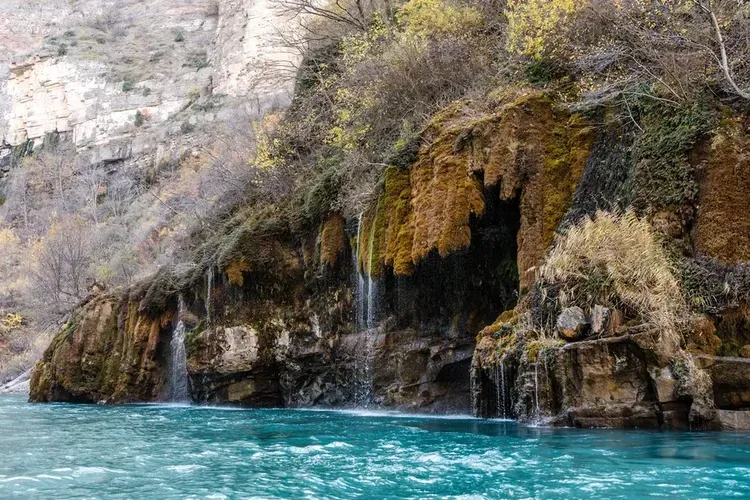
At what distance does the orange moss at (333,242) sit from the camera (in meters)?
17.2

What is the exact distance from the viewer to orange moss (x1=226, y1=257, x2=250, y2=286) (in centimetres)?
1884

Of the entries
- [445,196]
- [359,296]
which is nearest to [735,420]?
[445,196]

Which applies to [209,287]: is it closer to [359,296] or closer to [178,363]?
[178,363]

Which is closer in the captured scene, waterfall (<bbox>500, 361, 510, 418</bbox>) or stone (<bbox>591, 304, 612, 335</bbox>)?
stone (<bbox>591, 304, 612, 335</bbox>)

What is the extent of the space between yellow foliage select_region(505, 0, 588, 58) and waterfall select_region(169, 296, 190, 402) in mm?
12605

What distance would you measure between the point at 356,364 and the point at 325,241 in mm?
3183

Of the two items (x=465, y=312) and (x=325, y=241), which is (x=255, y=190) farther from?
(x=465, y=312)

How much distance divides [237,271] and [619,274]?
461 inches

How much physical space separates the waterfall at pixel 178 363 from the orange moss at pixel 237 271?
282 centimetres

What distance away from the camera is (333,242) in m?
17.2

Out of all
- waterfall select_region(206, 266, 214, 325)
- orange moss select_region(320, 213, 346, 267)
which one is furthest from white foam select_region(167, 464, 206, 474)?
waterfall select_region(206, 266, 214, 325)

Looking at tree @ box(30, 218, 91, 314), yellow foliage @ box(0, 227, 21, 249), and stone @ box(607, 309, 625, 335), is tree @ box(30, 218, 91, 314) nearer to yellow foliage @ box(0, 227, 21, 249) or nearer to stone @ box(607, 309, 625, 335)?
yellow foliage @ box(0, 227, 21, 249)

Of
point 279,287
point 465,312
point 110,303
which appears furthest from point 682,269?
point 110,303

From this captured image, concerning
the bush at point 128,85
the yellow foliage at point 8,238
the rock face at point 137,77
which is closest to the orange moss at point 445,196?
the rock face at point 137,77
